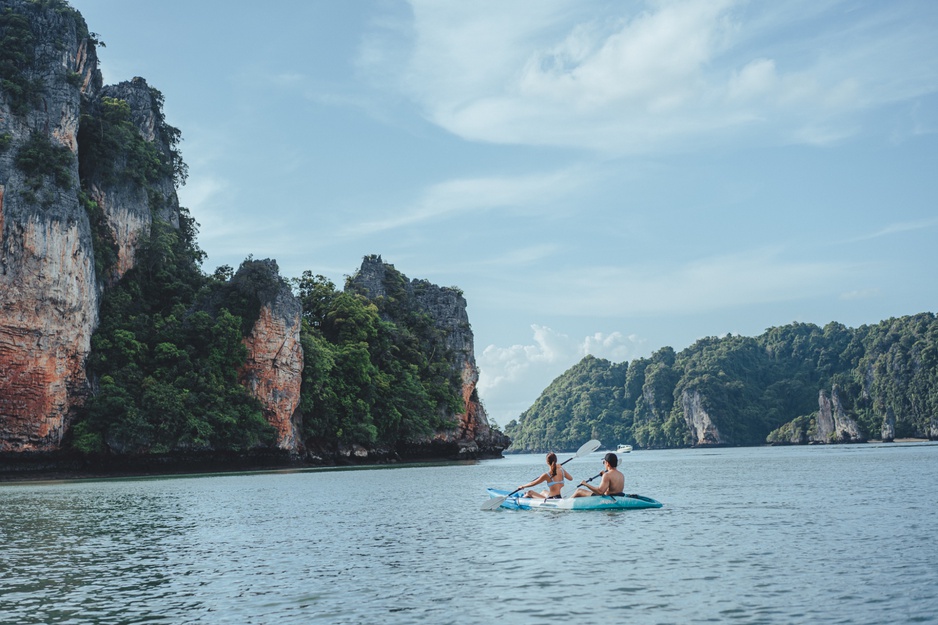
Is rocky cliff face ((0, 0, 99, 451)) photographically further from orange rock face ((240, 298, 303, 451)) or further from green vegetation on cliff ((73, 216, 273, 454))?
orange rock face ((240, 298, 303, 451))

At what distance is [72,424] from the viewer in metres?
52.7

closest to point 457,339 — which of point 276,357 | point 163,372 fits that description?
point 276,357

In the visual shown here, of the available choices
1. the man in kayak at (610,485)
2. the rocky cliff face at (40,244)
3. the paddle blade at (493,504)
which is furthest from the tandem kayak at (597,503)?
the rocky cliff face at (40,244)

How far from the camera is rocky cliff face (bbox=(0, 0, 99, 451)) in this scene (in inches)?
1943

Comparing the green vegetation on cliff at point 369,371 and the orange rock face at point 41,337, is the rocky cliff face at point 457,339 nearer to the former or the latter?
the green vegetation on cliff at point 369,371

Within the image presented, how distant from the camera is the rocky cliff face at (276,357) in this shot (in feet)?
206

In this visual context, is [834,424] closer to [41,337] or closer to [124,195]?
[124,195]

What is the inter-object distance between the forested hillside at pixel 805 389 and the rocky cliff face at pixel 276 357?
105 meters

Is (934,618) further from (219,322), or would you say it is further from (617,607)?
(219,322)

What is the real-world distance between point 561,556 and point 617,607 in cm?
437

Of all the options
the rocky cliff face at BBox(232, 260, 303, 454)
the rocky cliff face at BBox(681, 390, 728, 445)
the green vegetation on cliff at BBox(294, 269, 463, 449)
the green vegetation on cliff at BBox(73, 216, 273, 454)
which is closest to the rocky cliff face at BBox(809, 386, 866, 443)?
the rocky cliff face at BBox(681, 390, 728, 445)

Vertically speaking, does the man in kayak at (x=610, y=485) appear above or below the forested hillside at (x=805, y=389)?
below

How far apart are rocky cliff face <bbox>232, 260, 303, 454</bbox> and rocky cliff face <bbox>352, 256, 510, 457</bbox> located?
23568 mm

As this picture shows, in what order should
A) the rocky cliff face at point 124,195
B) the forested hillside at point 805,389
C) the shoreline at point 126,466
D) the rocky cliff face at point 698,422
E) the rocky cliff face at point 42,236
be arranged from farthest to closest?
the rocky cliff face at point 698,422 → the forested hillside at point 805,389 → the rocky cliff face at point 124,195 → the rocky cliff face at point 42,236 → the shoreline at point 126,466
